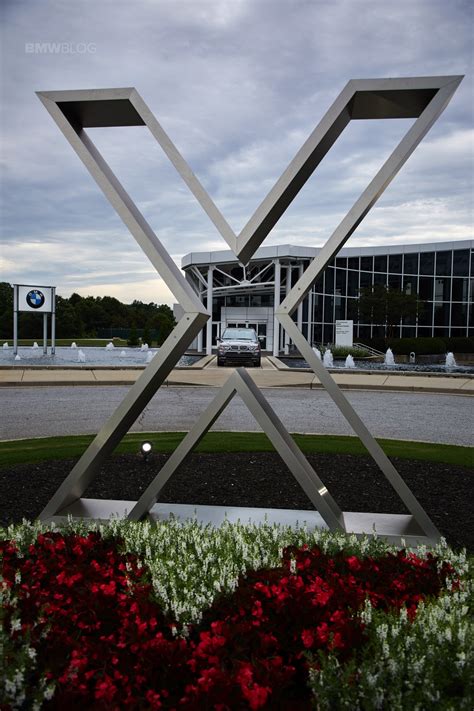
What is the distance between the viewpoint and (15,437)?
9586 millimetres

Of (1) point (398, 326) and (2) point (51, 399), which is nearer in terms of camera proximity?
(2) point (51, 399)

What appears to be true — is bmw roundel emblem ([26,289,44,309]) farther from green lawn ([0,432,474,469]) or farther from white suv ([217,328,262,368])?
green lawn ([0,432,474,469])

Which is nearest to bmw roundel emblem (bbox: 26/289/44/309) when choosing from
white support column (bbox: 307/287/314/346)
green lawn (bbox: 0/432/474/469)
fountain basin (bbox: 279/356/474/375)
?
fountain basin (bbox: 279/356/474/375)

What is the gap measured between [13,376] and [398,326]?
1398 inches

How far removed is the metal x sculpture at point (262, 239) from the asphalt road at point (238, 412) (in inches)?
212

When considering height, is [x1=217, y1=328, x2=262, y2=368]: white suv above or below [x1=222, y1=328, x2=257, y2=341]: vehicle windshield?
below

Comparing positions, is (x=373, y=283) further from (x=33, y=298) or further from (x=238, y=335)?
(x=33, y=298)

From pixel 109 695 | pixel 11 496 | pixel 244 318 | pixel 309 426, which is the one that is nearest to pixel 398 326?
pixel 244 318

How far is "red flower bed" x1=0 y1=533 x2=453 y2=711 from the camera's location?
96.1 inches

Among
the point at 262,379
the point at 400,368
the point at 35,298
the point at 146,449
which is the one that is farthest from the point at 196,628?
the point at 35,298

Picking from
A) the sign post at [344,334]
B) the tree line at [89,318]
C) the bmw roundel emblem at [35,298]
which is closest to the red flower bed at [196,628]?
the bmw roundel emblem at [35,298]

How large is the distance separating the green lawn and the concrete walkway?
25.7 feet

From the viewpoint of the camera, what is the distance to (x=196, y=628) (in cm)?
307

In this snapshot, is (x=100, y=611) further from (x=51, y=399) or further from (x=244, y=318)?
(x=244, y=318)
